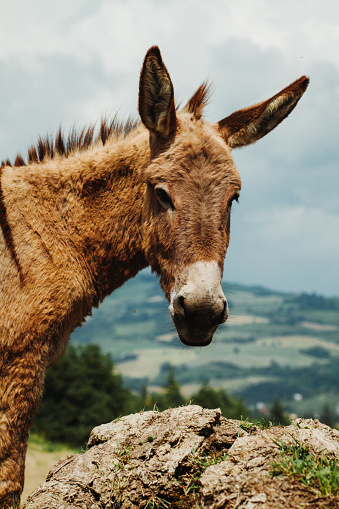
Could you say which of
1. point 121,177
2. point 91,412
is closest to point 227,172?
point 121,177

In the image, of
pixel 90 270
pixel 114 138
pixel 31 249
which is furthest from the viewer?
pixel 114 138

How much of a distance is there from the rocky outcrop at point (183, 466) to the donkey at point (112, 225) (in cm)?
70

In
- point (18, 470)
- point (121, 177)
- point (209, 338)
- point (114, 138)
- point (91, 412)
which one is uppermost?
point (114, 138)

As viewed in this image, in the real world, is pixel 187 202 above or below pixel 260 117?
below

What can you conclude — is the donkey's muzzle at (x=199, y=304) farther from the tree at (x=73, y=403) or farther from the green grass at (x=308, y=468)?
the tree at (x=73, y=403)

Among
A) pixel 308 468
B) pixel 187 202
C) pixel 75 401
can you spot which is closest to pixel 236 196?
pixel 187 202

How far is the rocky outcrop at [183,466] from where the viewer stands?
134 inches

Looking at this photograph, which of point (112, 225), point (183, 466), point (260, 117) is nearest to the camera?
point (183, 466)

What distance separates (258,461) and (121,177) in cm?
343

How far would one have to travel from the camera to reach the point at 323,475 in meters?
3.33

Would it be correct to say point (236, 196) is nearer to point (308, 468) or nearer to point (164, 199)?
point (164, 199)

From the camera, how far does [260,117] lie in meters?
5.61

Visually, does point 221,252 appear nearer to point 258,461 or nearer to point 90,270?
point 90,270

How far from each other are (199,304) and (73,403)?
141 feet
